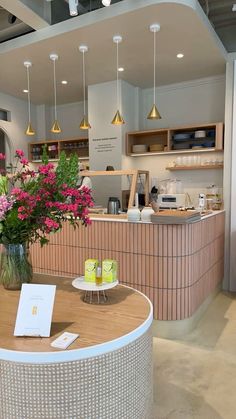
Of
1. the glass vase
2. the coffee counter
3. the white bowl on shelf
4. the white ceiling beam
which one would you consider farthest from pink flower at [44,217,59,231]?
the white bowl on shelf

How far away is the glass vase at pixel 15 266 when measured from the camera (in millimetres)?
1729

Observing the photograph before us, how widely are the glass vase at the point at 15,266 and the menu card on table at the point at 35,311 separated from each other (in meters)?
0.39

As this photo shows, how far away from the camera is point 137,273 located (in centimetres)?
318

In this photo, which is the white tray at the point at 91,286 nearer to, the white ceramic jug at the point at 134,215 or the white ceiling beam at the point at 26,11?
the white ceramic jug at the point at 134,215

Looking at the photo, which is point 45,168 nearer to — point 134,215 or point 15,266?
point 15,266

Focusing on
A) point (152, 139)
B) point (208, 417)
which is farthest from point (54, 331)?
point (152, 139)

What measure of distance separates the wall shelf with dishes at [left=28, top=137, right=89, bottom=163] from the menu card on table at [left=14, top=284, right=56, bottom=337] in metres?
4.88

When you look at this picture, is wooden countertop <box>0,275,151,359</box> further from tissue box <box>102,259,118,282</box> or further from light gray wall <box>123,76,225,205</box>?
light gray wall <box>123,76,225,205</box>

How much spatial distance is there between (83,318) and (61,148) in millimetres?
5209

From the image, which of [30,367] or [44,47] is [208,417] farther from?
[44,47]

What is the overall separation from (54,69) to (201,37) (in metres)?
2.15

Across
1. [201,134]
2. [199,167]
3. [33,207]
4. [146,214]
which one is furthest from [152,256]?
[201,134]

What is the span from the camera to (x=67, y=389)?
3.77ft

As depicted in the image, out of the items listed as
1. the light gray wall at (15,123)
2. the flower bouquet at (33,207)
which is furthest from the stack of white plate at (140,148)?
the flower bouquet at (33,207)
